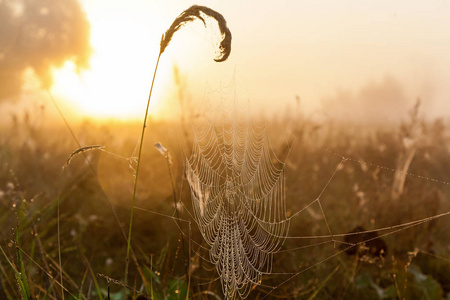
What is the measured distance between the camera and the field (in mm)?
2988

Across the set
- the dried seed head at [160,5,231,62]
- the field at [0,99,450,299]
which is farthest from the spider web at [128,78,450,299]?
the dried seed head at [160,5,231,62]

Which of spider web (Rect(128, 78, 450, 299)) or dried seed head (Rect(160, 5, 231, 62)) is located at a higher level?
dried seed head (Rect(160, 5, 231, 62))

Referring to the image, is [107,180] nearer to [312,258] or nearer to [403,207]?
[312,258]

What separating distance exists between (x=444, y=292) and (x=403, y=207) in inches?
49.3

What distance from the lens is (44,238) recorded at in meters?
3.98

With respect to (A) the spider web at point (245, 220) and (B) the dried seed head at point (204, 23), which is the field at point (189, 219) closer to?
(A) the spider web at point (245, 220)

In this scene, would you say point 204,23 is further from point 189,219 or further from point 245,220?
point 245,220

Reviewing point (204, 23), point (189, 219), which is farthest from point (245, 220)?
point (204, 23)

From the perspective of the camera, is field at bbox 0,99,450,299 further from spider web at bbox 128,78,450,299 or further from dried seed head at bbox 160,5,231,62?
dried seed head at bbox 160,5,231,62

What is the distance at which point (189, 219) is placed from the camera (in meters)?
2.74

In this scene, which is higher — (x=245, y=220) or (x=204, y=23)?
(x=204, y=23)

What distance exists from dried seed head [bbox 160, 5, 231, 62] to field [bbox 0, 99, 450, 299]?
3.80 ft

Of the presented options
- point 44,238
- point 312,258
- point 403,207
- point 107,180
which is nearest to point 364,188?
point 403,207

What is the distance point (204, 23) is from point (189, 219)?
162cm
